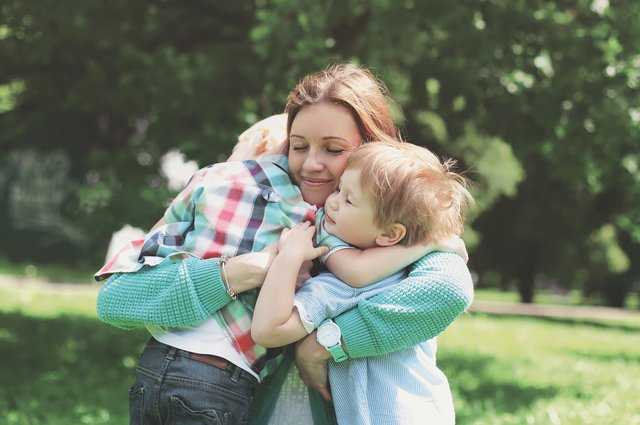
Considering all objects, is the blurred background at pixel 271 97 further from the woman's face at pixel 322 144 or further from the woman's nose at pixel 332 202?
the woman's nose at pixel 332 202

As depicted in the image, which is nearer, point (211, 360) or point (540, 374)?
point (211, 360)

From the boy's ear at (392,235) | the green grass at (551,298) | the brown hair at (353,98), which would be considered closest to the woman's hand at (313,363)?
the boy's ear at (392,235)

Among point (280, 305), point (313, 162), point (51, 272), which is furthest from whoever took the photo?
point (51, 272)

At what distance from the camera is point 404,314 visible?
2.28 m

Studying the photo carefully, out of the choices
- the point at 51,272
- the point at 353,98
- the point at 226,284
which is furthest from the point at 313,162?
the point at 51,272

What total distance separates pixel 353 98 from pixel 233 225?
0.51m

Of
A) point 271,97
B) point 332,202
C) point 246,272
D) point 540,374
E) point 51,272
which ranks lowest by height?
point 51,272

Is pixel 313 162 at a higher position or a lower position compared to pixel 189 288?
higher

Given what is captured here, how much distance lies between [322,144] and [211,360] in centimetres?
70

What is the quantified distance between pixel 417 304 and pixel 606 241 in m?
28.3

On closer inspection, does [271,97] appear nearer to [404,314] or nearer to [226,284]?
[226,284]

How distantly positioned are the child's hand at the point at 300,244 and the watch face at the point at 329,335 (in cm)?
19

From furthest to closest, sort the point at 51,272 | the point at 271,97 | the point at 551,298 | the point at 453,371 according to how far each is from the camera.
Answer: the point at 551,298, the point at 51,272, the point at 453,371, the point at 271,97

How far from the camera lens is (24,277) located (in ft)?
59.1
